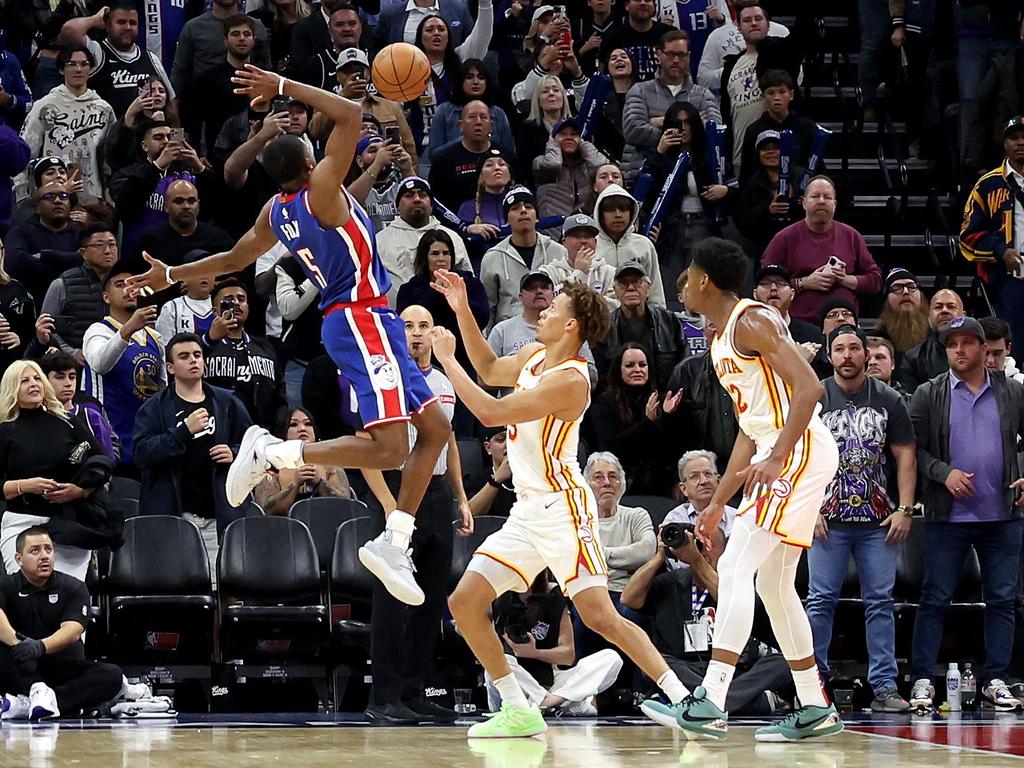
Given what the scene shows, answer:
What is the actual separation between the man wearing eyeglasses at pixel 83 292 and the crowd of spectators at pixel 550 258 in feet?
0.08

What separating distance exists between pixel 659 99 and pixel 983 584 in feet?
18.2

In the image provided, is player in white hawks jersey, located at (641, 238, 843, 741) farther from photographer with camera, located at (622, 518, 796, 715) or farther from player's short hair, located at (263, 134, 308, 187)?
photographer with camera, located at (622, 518, 796, 715)

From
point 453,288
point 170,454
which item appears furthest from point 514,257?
point 453,288

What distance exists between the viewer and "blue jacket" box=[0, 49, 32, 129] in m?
13.7

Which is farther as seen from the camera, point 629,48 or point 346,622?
point 629,48

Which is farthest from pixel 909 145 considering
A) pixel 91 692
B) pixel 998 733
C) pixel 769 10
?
pixel 91 692

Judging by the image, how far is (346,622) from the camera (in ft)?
33.4

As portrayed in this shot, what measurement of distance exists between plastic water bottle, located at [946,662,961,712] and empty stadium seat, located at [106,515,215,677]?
15.2 ft

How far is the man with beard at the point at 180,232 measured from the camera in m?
12.0

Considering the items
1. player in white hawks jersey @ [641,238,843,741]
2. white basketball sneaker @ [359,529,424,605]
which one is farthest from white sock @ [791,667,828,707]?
white basketball sneaker @ [359,529,424,605]

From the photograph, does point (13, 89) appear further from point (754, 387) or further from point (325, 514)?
point (754, 387)

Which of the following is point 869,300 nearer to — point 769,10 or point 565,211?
point 565,211

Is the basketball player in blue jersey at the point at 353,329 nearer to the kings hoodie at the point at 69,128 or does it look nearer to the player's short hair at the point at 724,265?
the player's short hair at the point at 724,265

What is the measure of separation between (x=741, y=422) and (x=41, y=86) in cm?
861
